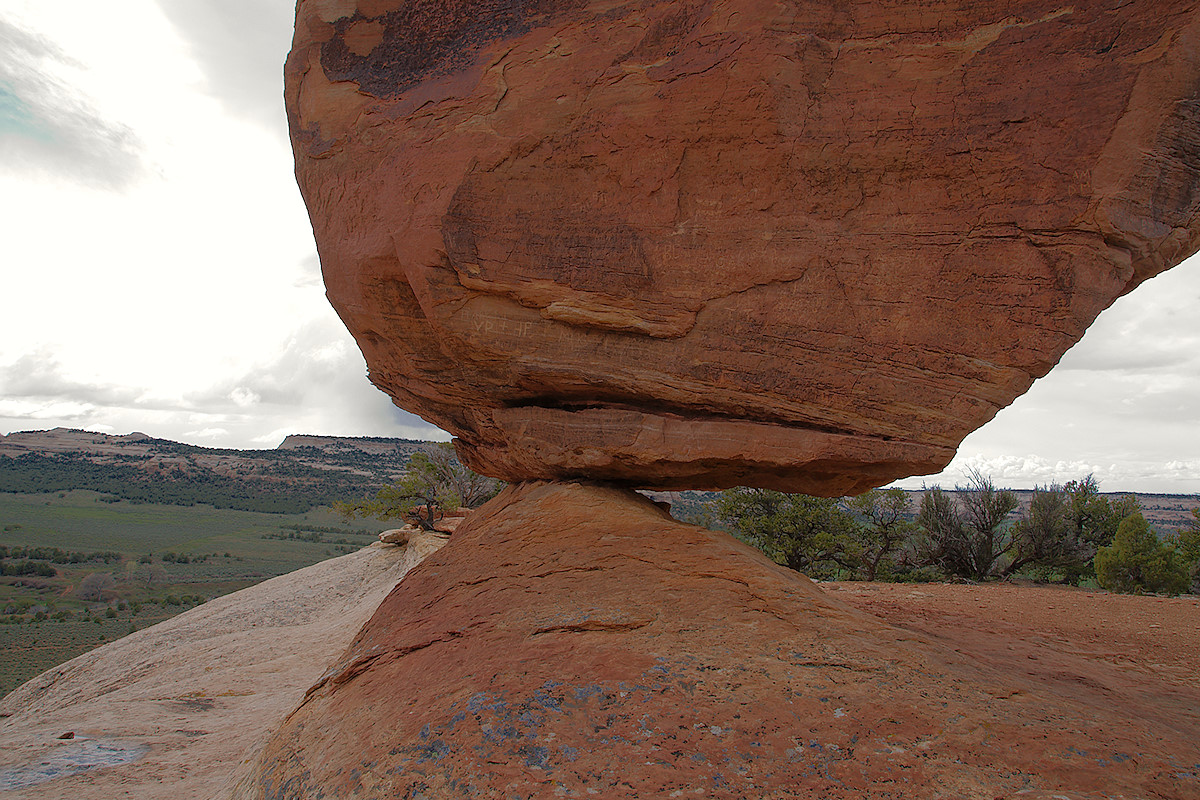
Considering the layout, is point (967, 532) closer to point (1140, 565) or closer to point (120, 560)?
point (1140, 565)

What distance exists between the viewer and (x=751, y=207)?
5855mm

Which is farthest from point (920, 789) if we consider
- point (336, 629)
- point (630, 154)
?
point (336, 629)

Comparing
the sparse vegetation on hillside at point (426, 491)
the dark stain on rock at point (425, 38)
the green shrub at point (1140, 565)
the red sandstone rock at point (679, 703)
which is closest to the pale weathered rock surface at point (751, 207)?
the dark stain on rock at point (425, 38)

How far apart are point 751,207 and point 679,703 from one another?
4.11 m

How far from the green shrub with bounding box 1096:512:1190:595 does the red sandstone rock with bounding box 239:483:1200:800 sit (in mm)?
10526

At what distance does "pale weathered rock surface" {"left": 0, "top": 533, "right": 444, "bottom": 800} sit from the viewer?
6191 millimetres

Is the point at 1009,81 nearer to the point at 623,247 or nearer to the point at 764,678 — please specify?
the point at 623,247

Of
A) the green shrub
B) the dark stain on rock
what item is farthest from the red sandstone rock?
the green shrub

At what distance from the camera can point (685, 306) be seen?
19.7 ft

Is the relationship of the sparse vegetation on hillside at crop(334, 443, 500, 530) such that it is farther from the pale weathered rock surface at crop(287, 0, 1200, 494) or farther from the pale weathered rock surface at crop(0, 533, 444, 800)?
the pale weathered rock surface at crop(287, 0, 1200, 494)

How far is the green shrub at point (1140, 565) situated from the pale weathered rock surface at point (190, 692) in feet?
50.7

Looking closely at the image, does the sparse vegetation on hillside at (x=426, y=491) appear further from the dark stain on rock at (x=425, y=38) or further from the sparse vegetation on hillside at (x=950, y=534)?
the dark stain on rock at (x=425, y=38)

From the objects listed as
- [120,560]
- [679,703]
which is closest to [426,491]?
[679,703]

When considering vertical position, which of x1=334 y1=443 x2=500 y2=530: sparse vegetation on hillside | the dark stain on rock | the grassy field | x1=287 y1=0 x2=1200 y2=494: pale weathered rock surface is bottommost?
the grassy field
